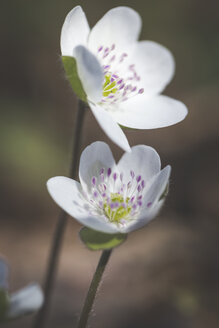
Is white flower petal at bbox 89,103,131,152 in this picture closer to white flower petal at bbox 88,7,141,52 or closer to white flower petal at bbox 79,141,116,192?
white flower petal at bbox 79,141,116,192

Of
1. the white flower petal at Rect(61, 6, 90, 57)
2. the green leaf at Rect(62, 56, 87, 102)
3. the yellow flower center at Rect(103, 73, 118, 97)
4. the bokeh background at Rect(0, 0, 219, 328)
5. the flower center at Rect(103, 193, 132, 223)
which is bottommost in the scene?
the bokeh background at Rect(0, 0, 219, 328)

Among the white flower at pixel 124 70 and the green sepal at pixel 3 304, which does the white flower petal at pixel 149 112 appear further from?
the green sepal at pixel 3 304

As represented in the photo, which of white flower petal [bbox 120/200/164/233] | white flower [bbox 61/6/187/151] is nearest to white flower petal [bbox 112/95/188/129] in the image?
white flower [bbox 61/6/187/151]

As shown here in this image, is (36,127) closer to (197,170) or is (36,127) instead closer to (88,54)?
(197,170)

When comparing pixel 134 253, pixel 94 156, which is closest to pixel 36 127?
pixel 134 253

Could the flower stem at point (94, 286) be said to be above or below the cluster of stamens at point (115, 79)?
below

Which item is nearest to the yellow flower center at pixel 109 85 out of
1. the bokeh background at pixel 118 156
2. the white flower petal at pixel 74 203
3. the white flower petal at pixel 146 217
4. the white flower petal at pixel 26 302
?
the white flower petal at pixel 74 203
